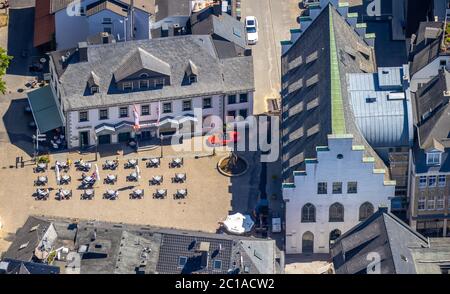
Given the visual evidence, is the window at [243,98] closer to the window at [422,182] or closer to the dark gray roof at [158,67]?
the dark gray roof at [158,67]

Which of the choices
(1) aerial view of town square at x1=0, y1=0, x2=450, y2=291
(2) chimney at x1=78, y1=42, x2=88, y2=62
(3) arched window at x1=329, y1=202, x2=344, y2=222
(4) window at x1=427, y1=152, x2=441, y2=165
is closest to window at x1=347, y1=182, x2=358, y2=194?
(1) aerial view of town square at x1=0, y1=0, x2=450, y2=291

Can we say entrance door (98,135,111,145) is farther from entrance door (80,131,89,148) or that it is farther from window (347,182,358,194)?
window (347,182,358,194)

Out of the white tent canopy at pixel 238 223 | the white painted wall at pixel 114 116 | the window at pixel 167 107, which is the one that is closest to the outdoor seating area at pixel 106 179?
the white painted wall at pixel 114 116

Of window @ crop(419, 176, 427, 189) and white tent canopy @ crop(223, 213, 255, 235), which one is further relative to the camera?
white tent canopy @ crop(223, 213, 255, 235)

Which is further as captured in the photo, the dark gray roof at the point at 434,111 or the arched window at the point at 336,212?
the arched window at the point at 336,212

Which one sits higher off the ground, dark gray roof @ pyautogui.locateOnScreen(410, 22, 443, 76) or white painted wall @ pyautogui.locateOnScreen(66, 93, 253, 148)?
dark gray roof @ pyautogui.locateOnScreen(410, 22, 443, 76)

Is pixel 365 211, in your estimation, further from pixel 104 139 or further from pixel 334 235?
pixel 104 139
